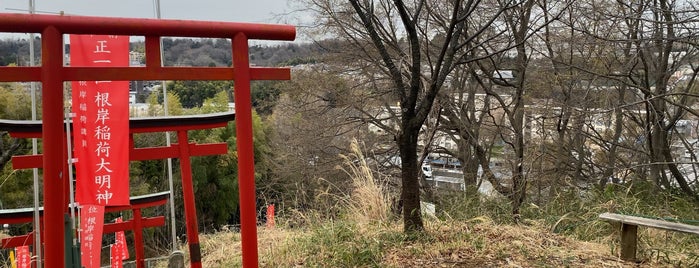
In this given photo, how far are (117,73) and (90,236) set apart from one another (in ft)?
6.97

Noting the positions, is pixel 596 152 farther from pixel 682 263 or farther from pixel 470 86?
pixel 682 263

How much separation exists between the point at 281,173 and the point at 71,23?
1103 cm

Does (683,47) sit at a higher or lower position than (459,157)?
higher

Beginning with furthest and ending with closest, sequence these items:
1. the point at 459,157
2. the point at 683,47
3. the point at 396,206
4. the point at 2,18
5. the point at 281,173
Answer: the point at 281,173 < the point at 459,157 < the point at 683,47 < the point at 396,206 < the point at 2,18

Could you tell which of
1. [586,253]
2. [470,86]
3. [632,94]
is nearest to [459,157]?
[470,86]

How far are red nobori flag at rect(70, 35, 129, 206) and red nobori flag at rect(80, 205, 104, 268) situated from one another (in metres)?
0.33

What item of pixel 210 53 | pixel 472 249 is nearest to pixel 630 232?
pixel 472 249

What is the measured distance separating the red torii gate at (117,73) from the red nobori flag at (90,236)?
1.67 m

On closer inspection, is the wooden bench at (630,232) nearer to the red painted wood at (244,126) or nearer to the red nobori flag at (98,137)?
the red painted wood at (244,126)

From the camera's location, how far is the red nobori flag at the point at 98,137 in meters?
3.58

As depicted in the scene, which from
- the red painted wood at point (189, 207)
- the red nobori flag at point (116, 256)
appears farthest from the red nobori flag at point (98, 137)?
the red nobori flag at point (116, 256)

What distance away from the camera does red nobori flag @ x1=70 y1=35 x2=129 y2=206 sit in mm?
3582

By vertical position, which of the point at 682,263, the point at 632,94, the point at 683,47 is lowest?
the point at 682,263

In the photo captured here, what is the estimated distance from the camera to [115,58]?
3.70 m
